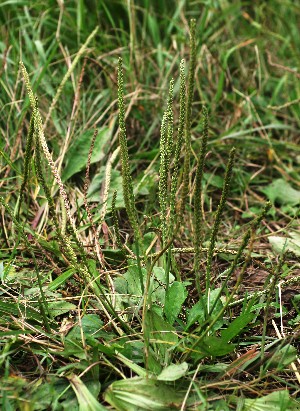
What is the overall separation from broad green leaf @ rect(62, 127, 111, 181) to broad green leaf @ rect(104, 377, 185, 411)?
1.10 meters

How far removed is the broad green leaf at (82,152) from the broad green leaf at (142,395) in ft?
3.62

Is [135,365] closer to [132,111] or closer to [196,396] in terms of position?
[196,396]

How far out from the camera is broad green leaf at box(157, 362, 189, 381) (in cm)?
141

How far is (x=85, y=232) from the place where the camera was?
7.01 feet

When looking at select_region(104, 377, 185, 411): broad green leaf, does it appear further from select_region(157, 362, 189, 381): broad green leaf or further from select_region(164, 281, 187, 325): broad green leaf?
select_region(164, 281, 187, 325): broad green leaf

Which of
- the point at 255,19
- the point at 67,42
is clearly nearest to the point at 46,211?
the point at 67,42

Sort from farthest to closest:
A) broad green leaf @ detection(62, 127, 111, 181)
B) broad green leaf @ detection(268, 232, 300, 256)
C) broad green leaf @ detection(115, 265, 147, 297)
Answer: broad green leaf @ detection(62, 127, 111, 181) < broad green leaf @ detection(268, 232, 300, 256) < broad green leaf @ detection(115, 265, 147, 297)

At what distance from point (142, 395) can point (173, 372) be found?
0.09 metres

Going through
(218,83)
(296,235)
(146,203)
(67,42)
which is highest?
(67,42)

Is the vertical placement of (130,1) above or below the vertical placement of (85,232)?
above

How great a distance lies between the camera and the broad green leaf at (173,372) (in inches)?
55.5

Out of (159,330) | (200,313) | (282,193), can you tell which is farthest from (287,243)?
(159,330)

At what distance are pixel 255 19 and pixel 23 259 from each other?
2.19m

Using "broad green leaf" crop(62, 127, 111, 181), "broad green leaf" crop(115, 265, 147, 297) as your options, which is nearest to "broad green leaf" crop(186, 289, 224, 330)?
"broad green leaf" crop(115, 265, 147, 297)
